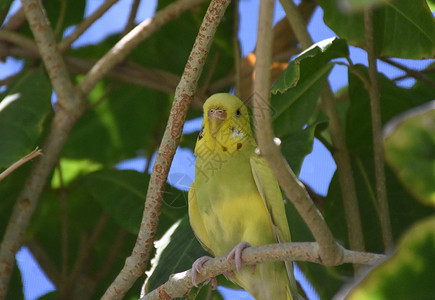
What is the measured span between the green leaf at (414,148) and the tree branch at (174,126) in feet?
2.67

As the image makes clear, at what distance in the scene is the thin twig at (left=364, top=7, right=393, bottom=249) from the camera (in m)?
1.91

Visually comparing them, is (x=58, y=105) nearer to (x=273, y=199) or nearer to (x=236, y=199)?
(x=236, y=199)

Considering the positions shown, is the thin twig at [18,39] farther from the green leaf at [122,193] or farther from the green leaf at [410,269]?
the green leaf at [410,269]

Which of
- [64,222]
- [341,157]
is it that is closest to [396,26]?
[341,157]

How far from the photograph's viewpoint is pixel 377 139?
1.98 m

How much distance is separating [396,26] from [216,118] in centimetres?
Answer: 70

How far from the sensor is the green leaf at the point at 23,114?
2.06m

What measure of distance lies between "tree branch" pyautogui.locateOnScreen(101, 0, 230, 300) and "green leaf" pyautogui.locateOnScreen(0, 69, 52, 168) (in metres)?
0.61

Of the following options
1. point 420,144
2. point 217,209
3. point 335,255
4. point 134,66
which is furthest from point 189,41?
point 420,144

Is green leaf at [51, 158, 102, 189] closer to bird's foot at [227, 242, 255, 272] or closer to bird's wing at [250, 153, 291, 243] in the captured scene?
bird's wing at [250, 153, 291, 243]

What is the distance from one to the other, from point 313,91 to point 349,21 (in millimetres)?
282

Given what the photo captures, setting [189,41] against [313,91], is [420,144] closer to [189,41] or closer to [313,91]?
[313,91]

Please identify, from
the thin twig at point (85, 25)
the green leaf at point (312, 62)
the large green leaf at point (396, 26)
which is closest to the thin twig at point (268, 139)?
the green leaf at point (312, 62)

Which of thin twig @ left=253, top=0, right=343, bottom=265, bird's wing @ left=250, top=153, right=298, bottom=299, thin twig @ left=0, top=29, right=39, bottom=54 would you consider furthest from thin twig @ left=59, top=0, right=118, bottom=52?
thin twig @ left=253, top=0, right=343, bottom=265
